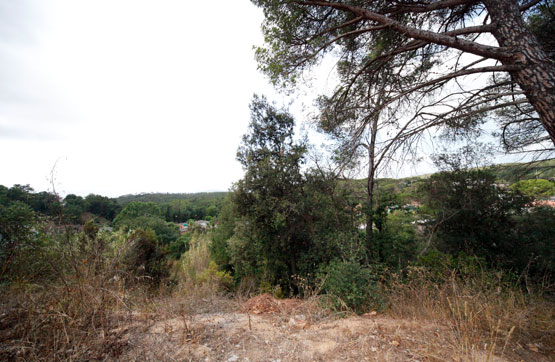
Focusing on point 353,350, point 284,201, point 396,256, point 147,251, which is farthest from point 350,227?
point 147,251

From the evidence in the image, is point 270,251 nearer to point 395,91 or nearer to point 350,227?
point 350,227

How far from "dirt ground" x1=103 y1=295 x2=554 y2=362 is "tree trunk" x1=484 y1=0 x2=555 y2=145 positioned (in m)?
2.35

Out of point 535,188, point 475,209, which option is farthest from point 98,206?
point 535,188

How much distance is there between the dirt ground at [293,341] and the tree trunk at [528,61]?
7.70 ft

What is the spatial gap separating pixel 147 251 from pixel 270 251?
5393 millimetres

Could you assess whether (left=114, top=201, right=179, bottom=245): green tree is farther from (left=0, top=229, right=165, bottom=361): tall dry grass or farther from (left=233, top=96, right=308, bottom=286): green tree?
(left=0, top=229, right=165, bottom=361): tall dry grass

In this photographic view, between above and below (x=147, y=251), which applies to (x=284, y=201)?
above

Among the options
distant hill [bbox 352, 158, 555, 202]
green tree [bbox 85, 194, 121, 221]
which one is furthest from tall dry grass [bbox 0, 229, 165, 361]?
distant hill [bbox 352, 158, 555, 202]

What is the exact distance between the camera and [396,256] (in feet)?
24.3

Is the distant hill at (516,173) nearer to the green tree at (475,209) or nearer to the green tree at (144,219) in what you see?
the green tree at (475,209)

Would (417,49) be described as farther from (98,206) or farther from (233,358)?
(98,206)

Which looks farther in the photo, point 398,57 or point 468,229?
point 468,229

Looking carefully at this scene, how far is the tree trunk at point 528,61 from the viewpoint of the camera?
2.08 m

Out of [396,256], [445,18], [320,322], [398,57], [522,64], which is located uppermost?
[445,18]
